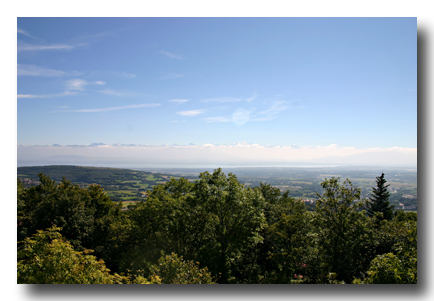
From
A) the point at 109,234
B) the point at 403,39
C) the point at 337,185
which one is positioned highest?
the point at 403,39

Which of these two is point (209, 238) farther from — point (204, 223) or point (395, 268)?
point (395, 268)

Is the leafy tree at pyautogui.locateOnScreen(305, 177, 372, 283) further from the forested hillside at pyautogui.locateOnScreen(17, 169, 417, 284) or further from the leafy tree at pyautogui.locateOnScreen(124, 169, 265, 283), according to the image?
the leafy tree at pyautogui.locateOnScreen(124, 169, 265, 283)

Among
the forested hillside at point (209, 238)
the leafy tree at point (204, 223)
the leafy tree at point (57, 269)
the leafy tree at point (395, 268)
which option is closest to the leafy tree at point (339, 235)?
the forested hillside at point (209, 238)

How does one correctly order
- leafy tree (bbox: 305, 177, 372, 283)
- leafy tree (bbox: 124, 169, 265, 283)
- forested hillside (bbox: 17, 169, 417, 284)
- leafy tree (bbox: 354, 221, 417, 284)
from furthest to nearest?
leafy tree (bbox: 124, 169, 265, 283)
leafy tree (bbox: 305, 177, 372, 283)
forested hillside (bbox: 17, 169, 417, 284)
leafy tree (bbox: 354, 221, 417, 284)

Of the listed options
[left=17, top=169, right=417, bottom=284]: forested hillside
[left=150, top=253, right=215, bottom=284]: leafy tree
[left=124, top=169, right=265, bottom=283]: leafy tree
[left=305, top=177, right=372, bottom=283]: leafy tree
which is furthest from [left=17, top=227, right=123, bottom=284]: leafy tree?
[left=305, top=177, right=372, bottom=283]: leafy tree

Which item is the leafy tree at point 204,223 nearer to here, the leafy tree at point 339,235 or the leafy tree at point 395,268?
the leafy tree at point 339,235

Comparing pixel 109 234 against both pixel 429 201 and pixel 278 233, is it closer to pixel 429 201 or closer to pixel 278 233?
pixel 278 233

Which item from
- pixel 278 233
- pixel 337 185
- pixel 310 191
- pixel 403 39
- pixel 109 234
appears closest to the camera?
pixel 403 39
